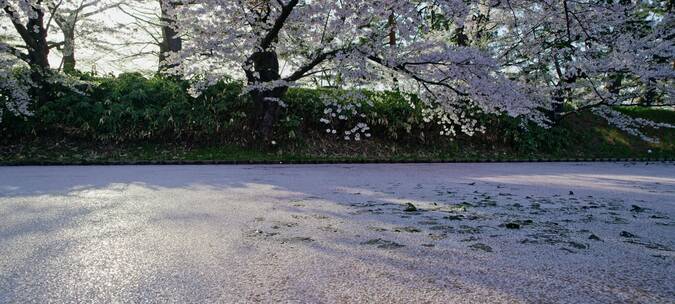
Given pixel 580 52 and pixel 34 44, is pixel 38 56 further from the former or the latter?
pixel 580 52

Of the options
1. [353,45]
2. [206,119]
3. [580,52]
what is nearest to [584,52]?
[580,52]

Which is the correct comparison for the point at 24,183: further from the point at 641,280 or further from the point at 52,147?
the point at 641,280

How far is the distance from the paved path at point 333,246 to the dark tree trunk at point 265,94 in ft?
17.2

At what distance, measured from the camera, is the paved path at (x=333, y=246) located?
5.88 feet

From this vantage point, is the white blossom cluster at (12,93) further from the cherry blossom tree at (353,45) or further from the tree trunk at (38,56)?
the cherry blossom tree at (353,45)

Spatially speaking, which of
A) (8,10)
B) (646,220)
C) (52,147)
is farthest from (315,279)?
(8,10)

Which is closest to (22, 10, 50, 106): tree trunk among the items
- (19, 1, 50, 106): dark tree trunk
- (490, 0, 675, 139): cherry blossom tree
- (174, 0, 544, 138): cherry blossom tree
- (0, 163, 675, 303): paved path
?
(19, 1, 50, 106): dark tree trunk

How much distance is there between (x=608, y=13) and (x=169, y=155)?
10355 millimetres

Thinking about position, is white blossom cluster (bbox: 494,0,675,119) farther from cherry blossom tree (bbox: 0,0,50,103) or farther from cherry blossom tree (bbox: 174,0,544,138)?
cherry blossom tree (bbox: 0,0,50,103)

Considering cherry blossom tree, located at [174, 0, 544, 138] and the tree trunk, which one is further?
the tree trunk

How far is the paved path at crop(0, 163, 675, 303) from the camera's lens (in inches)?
70.6

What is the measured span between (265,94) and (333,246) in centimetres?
853

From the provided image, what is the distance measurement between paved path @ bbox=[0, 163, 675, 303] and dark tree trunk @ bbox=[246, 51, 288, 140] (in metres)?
5.25

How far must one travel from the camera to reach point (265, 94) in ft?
34.9
